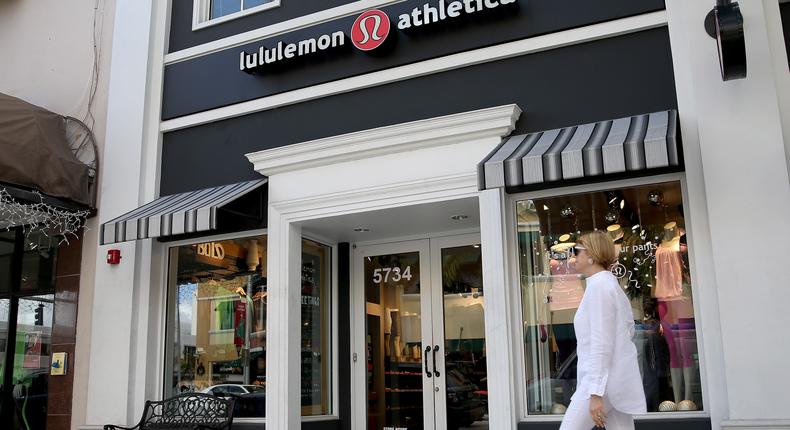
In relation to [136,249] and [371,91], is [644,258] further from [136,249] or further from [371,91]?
[136,249]

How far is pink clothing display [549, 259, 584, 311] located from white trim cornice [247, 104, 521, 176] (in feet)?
3.97

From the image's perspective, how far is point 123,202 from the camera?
8.18m

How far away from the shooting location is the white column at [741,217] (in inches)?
201

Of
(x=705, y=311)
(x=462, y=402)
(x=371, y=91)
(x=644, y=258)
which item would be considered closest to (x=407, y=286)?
(x=462, y=402)

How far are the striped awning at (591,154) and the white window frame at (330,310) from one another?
261 cm

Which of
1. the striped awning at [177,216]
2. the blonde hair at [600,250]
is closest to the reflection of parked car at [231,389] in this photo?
the striped awning at [177,216]

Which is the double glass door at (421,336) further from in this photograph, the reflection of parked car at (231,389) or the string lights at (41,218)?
the string lights at (41,218)

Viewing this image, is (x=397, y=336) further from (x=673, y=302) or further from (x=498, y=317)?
(x=673, y=302)

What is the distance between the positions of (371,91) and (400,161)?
33.1 inches

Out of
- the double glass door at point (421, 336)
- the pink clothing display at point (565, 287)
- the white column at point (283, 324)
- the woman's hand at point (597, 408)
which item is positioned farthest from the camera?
the double glass door at point (421, 336)

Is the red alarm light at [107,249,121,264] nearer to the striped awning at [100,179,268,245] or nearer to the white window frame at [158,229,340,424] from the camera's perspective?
the white window frame at [158,229,340,424]

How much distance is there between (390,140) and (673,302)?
270 cm

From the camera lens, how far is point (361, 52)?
731 centimetres

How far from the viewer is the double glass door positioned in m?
7.32
